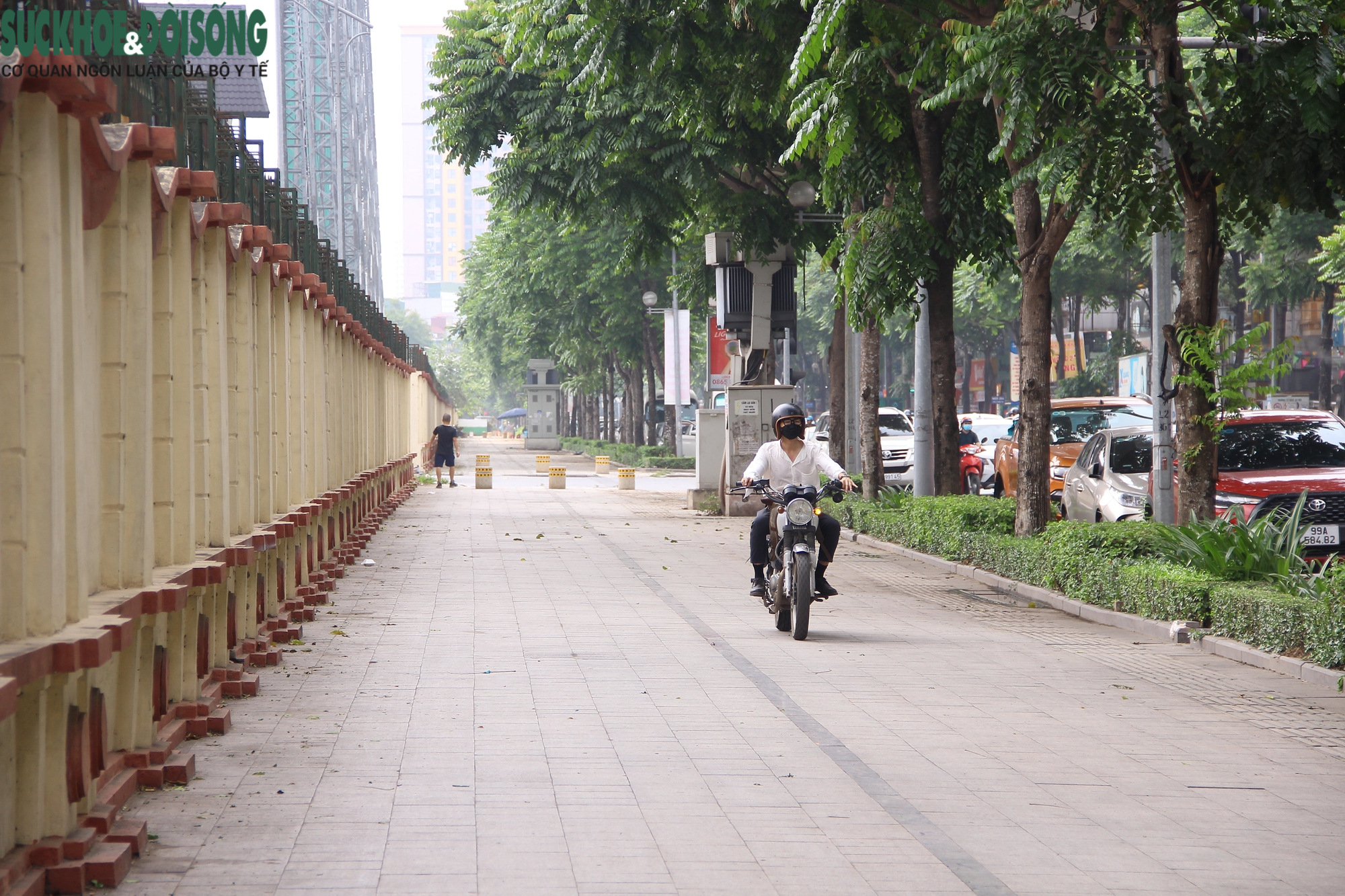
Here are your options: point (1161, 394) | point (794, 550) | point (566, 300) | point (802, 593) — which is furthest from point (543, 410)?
point (802, 593)

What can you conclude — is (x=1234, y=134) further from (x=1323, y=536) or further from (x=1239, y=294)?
(x=1239, y=294)

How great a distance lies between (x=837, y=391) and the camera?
26.8m

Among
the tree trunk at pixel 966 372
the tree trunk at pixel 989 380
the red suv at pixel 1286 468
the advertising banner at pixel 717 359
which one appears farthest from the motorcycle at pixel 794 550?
the tree trunk at pixel 966 372

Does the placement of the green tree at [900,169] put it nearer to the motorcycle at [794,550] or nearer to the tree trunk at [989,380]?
the motorcycle at [794,550]

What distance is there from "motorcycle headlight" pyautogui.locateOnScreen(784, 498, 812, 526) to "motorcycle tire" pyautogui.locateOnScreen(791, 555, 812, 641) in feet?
0.87

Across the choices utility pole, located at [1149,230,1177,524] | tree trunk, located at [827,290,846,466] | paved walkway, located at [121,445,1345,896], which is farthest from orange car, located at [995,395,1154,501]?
paved walkway, located at [121,445,1345,896]

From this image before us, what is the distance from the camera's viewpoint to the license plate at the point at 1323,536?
1245 cm

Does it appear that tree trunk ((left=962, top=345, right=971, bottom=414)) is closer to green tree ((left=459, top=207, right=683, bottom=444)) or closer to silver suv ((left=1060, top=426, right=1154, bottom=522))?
green tree ((left=459, top=207, right=683, bottom=444))

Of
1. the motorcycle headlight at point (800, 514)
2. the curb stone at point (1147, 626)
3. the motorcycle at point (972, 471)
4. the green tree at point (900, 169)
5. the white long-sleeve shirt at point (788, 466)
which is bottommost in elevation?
the curb stone at point (1147, 626)

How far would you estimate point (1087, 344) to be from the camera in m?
71.4

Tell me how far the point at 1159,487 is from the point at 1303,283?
23444 millimetres

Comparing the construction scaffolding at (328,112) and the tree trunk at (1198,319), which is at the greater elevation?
the construction scaffolding at (328,112)

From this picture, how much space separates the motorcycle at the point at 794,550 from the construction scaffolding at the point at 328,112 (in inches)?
1214

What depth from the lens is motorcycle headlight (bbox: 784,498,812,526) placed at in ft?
36.1
